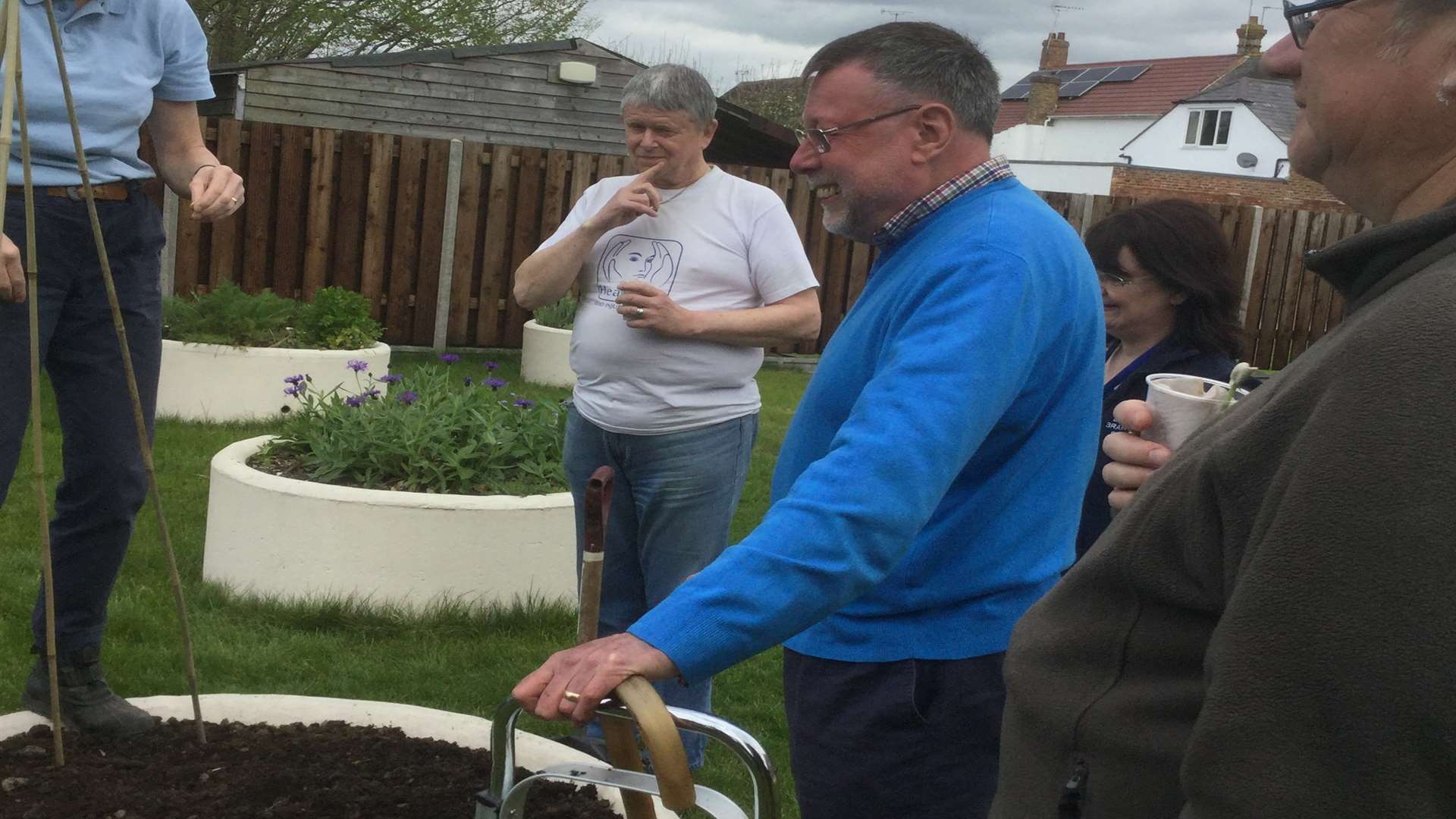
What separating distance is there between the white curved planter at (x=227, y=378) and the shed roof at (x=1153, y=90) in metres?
41.6

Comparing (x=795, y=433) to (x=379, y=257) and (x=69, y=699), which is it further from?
(x=379, y=257)

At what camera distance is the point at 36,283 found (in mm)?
2986

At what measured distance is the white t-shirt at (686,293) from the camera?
12.5ft

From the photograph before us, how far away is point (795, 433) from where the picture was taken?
2303 mm

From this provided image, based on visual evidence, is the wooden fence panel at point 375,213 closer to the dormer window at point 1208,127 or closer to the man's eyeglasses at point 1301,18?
the man's eyeglasses at point 1301,18

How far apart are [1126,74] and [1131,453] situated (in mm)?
52919

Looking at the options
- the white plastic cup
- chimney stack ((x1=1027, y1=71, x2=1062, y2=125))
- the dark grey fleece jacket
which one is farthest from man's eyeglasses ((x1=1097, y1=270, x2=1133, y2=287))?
chimney stack ((x1=1027, y1=71, x2=1062, y2=125))

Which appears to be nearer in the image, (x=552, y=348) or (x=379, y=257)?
(x=552, y=348)

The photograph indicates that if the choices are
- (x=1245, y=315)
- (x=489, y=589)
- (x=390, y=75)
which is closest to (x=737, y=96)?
(x=390, y=75)

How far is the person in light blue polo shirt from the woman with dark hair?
7.53ft

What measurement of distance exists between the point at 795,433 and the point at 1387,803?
4.48 ft

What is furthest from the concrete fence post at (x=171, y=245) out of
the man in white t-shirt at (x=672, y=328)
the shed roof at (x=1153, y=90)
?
the shed roof at (x=1153, y=90)

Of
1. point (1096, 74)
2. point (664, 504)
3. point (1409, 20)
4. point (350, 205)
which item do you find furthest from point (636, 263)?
point (1096, 74)

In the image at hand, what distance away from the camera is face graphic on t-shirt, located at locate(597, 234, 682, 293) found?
3.87 metres
